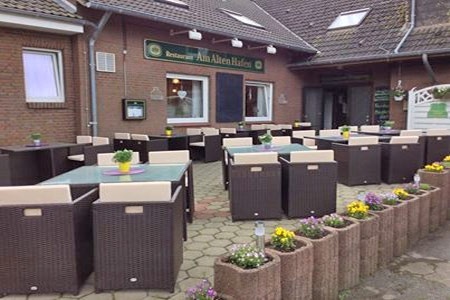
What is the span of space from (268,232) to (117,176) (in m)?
1.67

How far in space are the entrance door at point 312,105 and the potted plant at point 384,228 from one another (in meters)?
9.91

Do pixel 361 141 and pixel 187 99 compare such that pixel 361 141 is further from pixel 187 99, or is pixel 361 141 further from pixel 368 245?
pixel 187 99

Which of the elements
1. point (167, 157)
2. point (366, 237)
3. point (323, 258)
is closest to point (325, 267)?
point (323, 258)

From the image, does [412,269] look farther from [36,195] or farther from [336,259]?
[36,195]

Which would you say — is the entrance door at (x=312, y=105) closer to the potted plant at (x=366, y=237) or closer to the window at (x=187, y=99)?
the window at (x=187, y=99)

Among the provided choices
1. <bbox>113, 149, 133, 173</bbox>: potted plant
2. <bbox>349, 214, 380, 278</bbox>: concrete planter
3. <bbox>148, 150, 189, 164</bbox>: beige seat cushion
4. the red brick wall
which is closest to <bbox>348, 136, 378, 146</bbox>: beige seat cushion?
<bbox>148, 150, 189, 164</bbox>: beige seat cushion

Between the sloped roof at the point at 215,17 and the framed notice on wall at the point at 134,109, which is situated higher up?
the sloped roof at the point at 215,17

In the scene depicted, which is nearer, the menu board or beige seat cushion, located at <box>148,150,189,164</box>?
beige seat cushion, located at <box>148,150,189,164</box>

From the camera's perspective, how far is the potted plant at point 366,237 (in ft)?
10.2

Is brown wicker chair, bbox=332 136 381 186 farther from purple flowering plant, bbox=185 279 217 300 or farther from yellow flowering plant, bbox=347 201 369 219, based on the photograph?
purple flowering plant, bbox=185 279 217 300

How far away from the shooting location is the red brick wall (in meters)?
6.62

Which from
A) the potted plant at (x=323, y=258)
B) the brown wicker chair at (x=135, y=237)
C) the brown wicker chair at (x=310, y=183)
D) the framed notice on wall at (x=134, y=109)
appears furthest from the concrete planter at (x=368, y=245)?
the framed notice on wall at (x=134, y=109)

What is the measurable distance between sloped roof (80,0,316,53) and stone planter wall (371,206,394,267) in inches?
247

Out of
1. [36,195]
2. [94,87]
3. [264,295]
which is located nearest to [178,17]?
[94,87]
